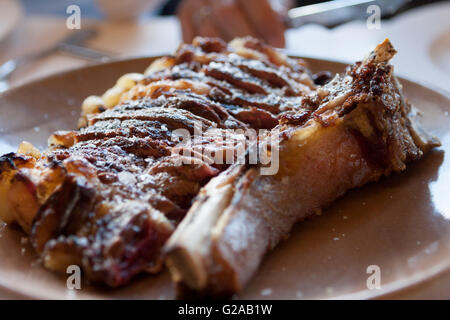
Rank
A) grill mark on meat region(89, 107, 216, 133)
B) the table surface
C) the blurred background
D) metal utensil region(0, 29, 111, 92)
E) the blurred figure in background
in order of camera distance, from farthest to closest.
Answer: the blurred figure in background → the blurred background → the table surface → metal utensil region(0, 29, 111, 92) → grill mark on meat region(89, 107, 216, 133)

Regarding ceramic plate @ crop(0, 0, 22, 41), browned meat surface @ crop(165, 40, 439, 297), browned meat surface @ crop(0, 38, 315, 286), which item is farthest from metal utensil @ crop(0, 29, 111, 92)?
browned meat surface @ crop(165, 40, 439, 297)

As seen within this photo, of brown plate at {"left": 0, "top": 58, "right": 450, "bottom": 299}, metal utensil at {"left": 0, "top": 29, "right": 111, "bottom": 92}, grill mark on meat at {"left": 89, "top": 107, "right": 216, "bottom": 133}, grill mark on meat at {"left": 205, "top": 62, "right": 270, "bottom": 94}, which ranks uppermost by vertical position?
metal utensil at {"left": 0, "top": 29, "right": 111, "bottom": 92}

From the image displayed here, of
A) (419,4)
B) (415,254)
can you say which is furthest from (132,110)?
(419,4)

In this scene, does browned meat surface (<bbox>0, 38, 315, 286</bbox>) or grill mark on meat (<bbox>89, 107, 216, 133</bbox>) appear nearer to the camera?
browned meat surface (<bbox>0, 38, 315, 286</bbox>)

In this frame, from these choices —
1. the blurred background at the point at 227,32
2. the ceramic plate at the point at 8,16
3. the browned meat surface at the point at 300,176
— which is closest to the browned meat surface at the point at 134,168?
the browned meat surface at the point at 300,176

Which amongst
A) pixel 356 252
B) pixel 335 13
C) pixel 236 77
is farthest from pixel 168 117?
pixel 335 13

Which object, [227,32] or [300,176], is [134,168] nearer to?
[300,176]

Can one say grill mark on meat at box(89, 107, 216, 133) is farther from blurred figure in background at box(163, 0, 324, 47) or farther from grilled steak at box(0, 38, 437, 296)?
blurred figure in background at box(163, 0, 324, 47)
